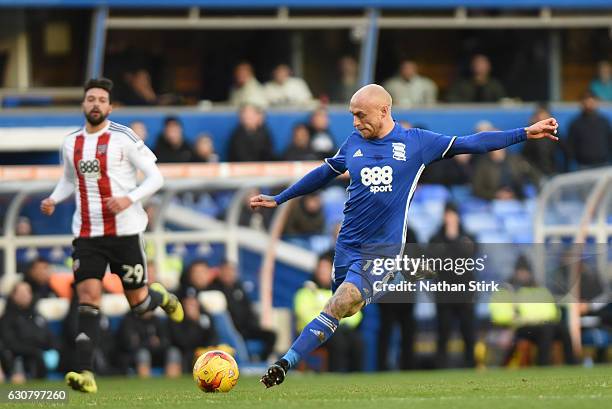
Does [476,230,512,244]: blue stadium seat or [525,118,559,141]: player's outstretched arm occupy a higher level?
[525,118,559,141]: player's outstretched arm

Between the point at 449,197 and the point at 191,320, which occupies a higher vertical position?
the point at 449,197

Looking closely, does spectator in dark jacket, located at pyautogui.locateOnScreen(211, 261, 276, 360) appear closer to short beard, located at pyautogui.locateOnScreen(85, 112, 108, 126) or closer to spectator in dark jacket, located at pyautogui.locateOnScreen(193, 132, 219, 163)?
spectator in dark jacket, located at pyautogui.locateOnScreen(193, 132, 219, 163)

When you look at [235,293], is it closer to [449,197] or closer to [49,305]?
[49,305]

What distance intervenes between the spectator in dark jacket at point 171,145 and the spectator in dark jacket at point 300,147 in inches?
52.0

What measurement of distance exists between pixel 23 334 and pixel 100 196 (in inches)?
225

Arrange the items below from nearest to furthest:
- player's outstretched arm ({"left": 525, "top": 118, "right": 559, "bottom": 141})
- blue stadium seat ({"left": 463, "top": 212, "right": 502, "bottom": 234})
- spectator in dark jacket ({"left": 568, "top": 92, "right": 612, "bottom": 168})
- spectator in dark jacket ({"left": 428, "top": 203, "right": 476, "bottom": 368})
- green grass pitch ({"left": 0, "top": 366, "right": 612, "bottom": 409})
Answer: green grass pitch ({"left": 0, "top": 366, "right": 612, "bottom": 409}), player's outstretched arm ({"left": 525, "top": 118, "right": 559, "bottom": 141}), spectator in dark jacket ({"left": 428, "top": 203, "right": 476, "bottom": 368}), blue stadium seat ({"left": 463, "top": 212, "right": 502, "bottom": 234}), spectator in dark jacket ({"left": 568, "top": 92, "right": 612, "bottom": 168})

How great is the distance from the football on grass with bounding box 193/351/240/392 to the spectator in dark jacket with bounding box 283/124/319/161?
910cm

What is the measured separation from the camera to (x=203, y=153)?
20406 millimetres

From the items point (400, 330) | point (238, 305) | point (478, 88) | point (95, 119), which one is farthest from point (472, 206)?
point (95, 119)

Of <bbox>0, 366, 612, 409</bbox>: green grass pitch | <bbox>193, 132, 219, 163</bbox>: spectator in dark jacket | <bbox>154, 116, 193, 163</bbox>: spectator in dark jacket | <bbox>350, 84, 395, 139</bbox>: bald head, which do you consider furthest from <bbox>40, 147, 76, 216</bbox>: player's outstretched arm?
<bbox>193, 132, 219, 163</bbox>: spectator in dark jacket

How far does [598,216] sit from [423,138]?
822cm

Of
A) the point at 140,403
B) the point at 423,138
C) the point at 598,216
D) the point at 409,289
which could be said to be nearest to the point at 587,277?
the point at 598,216

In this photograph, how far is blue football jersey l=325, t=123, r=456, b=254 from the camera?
37.2 ft

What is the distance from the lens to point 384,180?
37.2ft
